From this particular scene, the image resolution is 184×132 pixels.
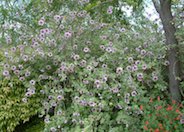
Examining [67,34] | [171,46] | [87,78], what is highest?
[67,34]

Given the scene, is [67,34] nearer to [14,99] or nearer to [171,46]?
[14,99]

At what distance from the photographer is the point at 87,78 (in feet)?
10.7

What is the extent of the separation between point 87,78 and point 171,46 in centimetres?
106

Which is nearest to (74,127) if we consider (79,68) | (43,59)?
(79,68)

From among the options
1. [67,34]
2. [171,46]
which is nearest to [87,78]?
[67,34]

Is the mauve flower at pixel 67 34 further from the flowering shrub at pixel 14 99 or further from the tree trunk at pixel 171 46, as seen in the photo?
the tree trunk at pixel 171 46

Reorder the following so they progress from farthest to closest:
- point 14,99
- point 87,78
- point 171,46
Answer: point 14,99, point 171,46, point 87,78

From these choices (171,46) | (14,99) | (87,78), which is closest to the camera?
(87,78)

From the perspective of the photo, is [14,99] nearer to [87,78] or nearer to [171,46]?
[87,78]

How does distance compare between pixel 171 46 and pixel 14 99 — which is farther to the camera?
Answer: pixel 14 99

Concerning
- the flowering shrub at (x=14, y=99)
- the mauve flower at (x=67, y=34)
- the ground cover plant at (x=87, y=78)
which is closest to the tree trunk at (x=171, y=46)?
the ground cover plant at (x=87, y=78)

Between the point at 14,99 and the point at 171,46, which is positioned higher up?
the point at 171,46

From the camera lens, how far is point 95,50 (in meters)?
3.78

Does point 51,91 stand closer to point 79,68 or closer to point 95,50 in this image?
point 79,68
